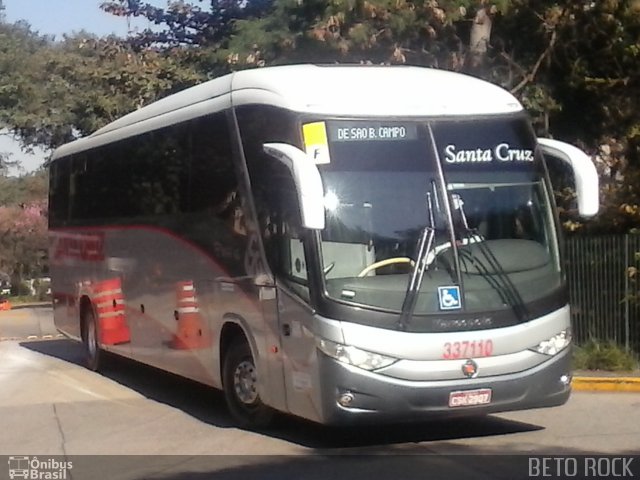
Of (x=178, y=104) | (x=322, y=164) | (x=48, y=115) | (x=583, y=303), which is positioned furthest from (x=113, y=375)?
(x=48, y=115)

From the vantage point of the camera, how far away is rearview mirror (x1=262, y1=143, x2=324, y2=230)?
9242 mm

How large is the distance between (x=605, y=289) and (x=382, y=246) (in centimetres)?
677

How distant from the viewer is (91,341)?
17.5 meters

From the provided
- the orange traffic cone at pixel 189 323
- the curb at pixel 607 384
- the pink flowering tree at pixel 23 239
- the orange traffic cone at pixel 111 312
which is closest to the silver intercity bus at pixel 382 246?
the orange traffic cone at pixel 189 323

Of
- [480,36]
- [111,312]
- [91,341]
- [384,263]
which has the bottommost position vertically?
[91,341]

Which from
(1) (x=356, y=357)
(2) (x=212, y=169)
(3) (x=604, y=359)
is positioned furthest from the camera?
(3) (x=604, y=359)

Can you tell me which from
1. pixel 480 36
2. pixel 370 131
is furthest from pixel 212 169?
pixel 480 36

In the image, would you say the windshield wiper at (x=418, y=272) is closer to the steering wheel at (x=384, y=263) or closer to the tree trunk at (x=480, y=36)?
the steering wheel at (x=384, y=263)

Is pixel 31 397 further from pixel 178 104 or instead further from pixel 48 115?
pixel 48 115

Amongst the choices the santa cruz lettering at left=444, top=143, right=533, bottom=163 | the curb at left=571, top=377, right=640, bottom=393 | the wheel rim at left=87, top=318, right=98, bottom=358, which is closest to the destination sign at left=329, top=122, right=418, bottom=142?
the santa cruz lettering at left=444, top=143, right=533, bottom=163

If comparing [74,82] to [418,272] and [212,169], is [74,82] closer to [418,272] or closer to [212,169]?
[212,169]

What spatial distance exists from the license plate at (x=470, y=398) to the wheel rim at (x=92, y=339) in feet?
27.8

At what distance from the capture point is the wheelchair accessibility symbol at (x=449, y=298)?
9844 millimetres

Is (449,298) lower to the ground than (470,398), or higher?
higher
